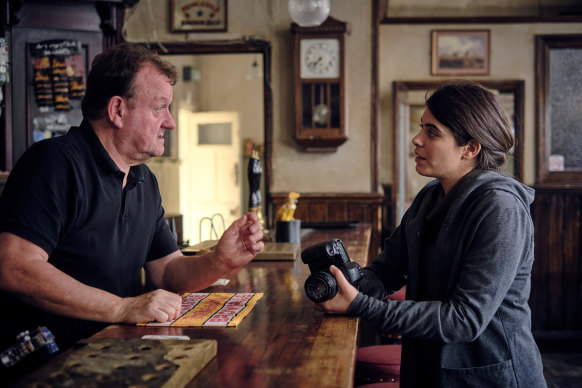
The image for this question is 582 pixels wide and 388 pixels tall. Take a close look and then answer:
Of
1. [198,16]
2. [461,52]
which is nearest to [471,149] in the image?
[198,16]

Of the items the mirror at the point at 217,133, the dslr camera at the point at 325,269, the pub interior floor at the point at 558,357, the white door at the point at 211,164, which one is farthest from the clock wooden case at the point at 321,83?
the white door at the point at 211,164

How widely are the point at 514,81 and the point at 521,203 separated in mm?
4375

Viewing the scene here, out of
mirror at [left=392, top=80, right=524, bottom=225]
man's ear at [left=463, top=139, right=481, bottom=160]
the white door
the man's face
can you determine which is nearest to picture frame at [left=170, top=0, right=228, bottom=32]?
mirror at [left=392, top=80, right=524, bottom=225]

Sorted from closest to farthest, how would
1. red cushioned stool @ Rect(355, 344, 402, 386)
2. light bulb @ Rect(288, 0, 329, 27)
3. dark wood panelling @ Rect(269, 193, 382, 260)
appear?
red cushioned stool @ Rect(355, 344, 402, 386), light bulb @ Rect(288, 0, 329, 27), dark wood panelling @ Rect(269, 193, 382, 260)

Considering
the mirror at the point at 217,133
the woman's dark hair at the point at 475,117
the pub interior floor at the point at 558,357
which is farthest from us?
the mirror at the point at 217,133

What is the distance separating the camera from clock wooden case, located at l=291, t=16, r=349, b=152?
4.63 m

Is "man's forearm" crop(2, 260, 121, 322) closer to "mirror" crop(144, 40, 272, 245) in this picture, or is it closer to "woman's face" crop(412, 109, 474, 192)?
"woman's face" crop(412, 109, 474, 192)

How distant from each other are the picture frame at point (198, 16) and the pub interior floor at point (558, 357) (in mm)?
2568

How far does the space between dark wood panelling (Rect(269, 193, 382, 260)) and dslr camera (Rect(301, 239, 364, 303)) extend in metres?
3.15

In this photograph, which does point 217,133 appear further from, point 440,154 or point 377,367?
point 440,154

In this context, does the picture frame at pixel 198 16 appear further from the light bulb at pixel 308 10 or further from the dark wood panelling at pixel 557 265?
the dark wood panelling at pixel 557 265

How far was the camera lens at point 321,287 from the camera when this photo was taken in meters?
1.48

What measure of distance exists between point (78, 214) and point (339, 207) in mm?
3343

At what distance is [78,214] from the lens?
5.23ft
